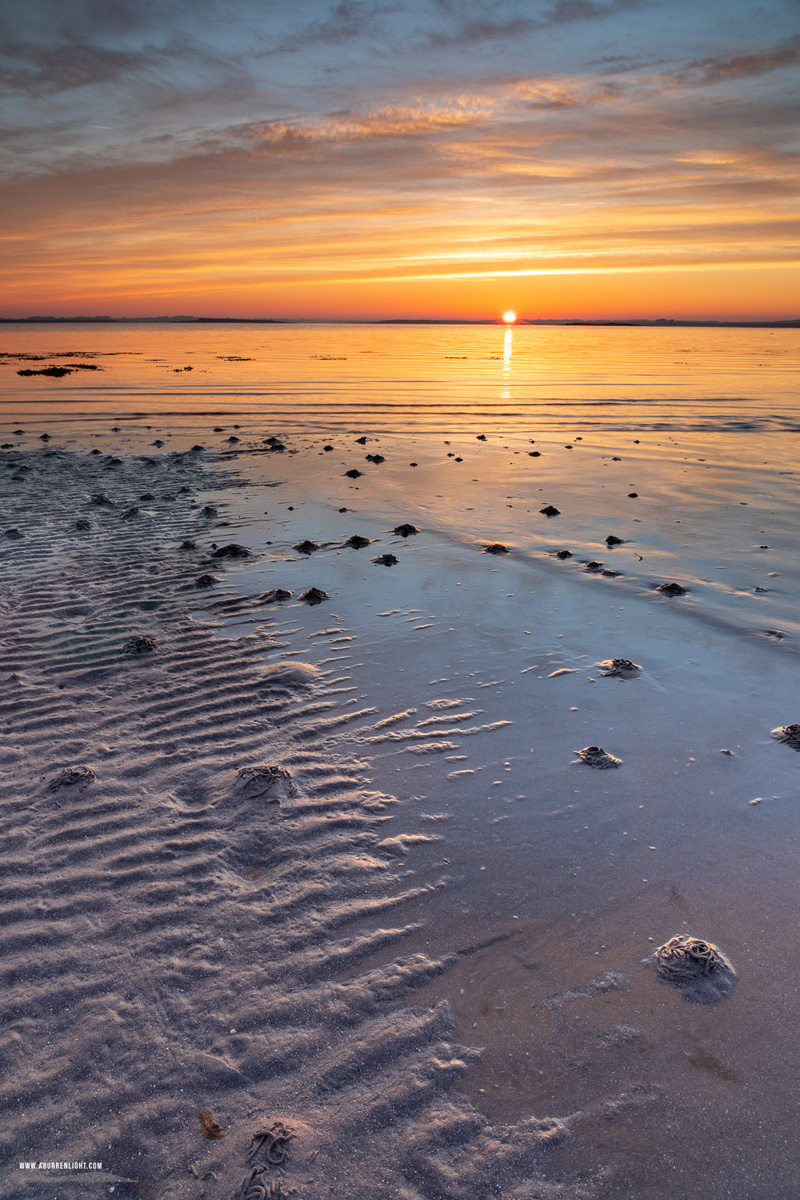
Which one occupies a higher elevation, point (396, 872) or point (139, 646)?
point (139, 646)

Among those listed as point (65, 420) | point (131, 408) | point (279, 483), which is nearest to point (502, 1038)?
point (279, 483)

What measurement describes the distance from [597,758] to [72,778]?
357cm

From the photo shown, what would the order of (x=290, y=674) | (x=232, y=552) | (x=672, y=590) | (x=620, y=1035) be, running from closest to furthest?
(x=620, y=1035) < (x=290, y=674) < (x=672, y=590) < (x=232, y=552)

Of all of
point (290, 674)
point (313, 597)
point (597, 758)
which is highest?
point (313, 597)

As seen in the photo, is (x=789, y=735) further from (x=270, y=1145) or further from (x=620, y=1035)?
(x=270, y=1145)

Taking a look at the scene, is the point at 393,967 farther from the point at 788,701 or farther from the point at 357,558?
the point at 357,558

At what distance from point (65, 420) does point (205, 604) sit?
18.1 meters

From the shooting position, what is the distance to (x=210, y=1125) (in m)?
2.53

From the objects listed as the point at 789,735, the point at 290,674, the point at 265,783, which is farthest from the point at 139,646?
the point at 789,735

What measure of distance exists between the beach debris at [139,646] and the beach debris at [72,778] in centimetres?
193

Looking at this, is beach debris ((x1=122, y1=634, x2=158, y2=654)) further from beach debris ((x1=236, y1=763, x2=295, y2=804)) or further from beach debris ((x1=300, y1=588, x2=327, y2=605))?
beach debris ((x1=236, y1=763, x2=295, y2=804))

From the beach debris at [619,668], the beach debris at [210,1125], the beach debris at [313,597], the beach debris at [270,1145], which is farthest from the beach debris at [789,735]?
the beach debris at [313,597]

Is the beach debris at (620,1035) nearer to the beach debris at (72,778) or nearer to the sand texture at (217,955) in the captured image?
the sand texture at (217,955)

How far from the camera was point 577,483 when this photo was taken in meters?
13.3
